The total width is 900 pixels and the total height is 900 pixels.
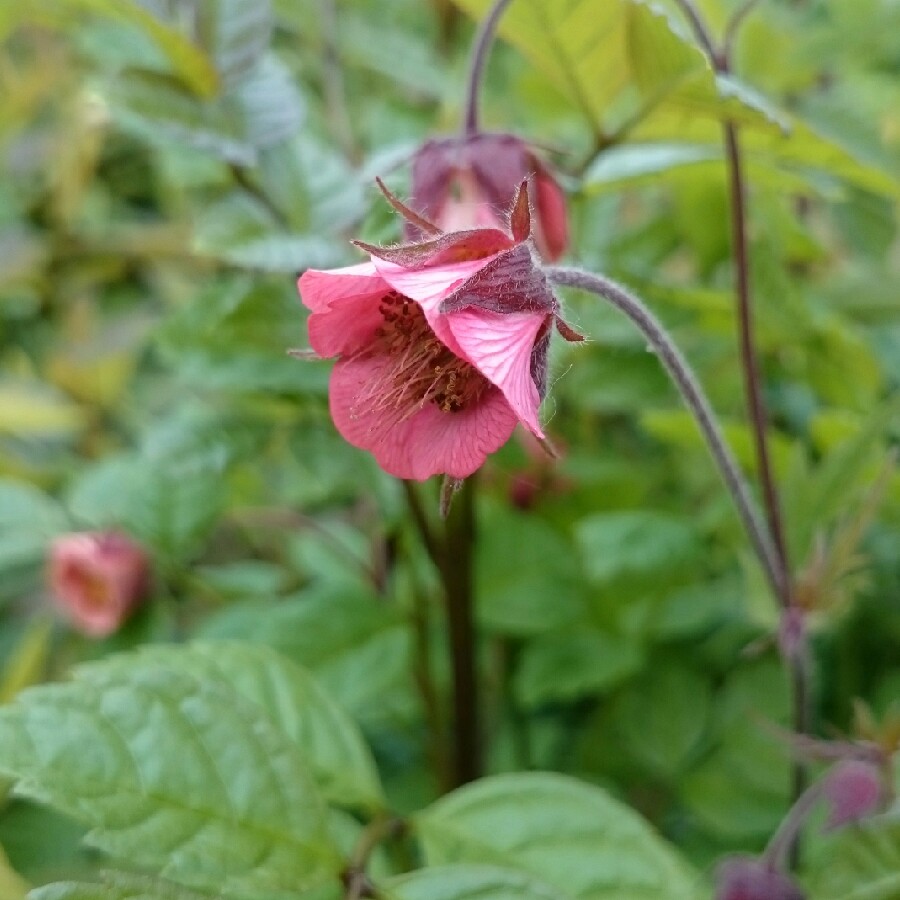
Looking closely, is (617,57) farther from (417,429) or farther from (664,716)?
(664,716)

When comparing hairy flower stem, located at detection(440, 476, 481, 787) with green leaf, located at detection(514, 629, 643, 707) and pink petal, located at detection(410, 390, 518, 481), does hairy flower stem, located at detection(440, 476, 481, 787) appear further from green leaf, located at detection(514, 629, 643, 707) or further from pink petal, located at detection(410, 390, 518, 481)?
pink petal, located at detection(410, 390, 518, 481)

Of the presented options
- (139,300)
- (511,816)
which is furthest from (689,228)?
(139,300)

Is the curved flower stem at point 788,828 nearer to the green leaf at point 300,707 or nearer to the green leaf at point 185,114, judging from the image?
the green leaf at point 300,707

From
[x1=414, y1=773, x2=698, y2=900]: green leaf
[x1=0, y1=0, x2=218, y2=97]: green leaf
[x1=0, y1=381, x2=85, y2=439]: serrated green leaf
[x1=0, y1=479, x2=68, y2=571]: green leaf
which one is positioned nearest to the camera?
[x1=414, y1=773, x2=698, y2=900]: green leaf

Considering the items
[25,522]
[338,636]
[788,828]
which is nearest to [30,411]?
[25,522]

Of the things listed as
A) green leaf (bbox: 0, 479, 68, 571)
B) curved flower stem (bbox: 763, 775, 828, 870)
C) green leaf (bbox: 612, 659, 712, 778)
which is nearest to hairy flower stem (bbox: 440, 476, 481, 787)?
green leaf (bbox: 612, 659, 712, 778)

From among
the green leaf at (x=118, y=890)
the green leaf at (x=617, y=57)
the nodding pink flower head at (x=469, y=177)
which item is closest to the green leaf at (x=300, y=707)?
the green leaf at (x=118, y=890)
